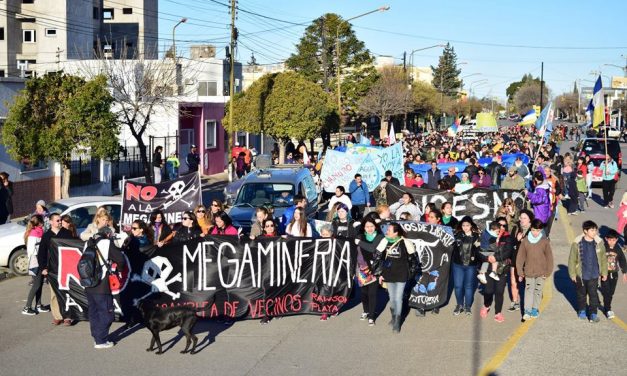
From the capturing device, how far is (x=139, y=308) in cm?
1045

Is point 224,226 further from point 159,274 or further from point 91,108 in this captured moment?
point 91,108

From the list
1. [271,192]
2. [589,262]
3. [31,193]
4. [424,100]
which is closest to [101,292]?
[589,262]

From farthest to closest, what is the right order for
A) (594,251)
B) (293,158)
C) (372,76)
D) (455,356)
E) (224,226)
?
(372,76) < (293,158) < (224,226) < (594,251) < (455,356)

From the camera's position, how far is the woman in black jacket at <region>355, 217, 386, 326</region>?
11.3 m

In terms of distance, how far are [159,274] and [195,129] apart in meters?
29.4

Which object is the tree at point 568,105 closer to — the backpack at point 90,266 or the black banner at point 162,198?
the black banner at point 162,198

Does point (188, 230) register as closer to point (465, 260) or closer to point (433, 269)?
point (433, 269)

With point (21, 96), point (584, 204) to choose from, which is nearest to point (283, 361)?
point (21, 96)

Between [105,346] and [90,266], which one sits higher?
[90,266]

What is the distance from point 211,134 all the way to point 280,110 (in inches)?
147

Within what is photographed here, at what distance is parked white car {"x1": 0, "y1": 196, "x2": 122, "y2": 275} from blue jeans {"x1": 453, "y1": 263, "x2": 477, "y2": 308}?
7.05 metres

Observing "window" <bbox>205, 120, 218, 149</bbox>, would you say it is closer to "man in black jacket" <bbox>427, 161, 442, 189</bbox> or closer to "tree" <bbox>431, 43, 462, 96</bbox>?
"man in black jacket" <bbox>427, 161, 442, 189</bbox>

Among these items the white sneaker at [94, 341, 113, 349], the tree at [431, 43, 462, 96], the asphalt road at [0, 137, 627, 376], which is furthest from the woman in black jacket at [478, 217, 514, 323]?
the tree at [431, 43, 462, 96]

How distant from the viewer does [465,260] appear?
11.8 m
